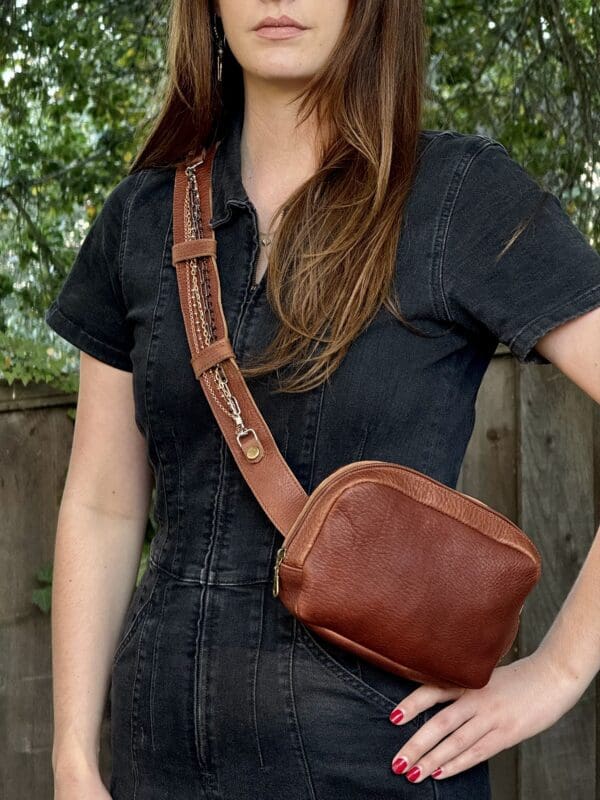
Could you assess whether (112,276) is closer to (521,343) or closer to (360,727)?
(521,343)

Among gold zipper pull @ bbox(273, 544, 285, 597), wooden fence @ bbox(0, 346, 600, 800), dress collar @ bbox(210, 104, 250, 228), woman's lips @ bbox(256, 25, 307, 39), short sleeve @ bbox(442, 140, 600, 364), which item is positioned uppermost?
woman's lips @ bbox(256, 25, 307, 39)

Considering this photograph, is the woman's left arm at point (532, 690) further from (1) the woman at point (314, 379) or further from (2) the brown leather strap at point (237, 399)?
(2) the brown leather strap at point (237, 399)

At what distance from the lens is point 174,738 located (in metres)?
1.58

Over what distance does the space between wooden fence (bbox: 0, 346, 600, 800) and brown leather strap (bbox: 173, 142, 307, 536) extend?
1.16 meters

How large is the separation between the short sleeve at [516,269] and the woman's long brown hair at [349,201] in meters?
0.09

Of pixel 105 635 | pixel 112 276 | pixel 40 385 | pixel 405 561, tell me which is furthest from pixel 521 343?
pixel 40 385

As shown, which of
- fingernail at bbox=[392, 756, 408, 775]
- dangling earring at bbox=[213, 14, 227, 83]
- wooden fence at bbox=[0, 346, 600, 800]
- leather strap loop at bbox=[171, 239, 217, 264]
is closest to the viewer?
fingernail at bbox=[392, 756, 408, 775]

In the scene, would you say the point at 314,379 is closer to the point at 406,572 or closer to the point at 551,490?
the point at 406,572

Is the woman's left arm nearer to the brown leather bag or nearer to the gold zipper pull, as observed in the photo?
the brown leather bag

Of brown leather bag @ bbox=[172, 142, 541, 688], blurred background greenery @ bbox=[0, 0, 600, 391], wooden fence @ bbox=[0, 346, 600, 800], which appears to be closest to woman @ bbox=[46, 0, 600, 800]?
brown leather bag @ bbox=[172, 142, 541, 688]

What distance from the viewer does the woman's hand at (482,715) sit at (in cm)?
151

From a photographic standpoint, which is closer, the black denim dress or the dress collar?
the black denim dress

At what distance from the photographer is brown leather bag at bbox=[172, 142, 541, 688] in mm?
1382

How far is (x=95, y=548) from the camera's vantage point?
1868 mm
